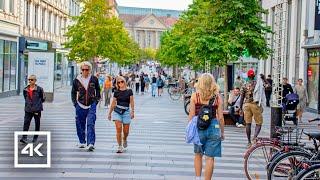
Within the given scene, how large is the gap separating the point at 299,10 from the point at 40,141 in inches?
851

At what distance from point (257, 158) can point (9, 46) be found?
2886 cm

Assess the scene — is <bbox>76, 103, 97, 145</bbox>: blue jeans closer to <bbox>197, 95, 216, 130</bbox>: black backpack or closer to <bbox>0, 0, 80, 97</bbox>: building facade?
<bbox>197, 95, 216, 130</bbox>: black backpack

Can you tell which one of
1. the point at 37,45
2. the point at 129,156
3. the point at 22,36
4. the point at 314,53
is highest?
the point at 22,36

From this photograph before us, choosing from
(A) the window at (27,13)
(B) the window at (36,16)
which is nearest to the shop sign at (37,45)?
(A) the window at (27,13)

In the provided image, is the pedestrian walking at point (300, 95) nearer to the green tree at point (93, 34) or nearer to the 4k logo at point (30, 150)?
the 4k logo at point (30, 150)

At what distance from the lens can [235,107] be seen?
62.9 ft

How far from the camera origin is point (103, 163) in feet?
36.1

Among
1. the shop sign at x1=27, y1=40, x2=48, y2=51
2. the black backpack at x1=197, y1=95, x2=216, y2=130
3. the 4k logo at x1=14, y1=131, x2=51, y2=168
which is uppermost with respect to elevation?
the shop sign at x1=27, y1=40, x2=48, y2=51

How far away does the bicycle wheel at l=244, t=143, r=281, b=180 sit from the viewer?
910cm

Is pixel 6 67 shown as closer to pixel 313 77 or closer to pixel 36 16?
pixel 36 16

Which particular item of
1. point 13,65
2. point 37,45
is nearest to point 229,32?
point 13,65

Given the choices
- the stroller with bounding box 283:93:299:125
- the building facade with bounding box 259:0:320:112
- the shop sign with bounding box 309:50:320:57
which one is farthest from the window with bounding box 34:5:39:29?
the stroller with bounding box 283:93:299:125

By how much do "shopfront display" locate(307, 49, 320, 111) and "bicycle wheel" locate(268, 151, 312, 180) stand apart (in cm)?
1997

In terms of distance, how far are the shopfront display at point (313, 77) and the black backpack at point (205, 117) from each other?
67.2ft
